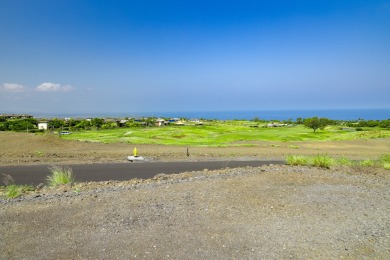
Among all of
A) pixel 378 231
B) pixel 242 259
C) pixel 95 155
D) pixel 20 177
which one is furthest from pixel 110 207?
pixel 95 155

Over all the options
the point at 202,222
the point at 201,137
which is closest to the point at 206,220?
the point at 202,222

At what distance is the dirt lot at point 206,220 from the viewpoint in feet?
23.1

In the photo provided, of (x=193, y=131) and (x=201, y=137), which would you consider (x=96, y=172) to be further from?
(x=193, y=131)

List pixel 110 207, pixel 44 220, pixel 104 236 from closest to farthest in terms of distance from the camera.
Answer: pixel 104 236 < pixel 44 220 < pixel 110 207

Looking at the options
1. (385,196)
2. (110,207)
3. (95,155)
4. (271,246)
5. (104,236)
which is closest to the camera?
(271,246)

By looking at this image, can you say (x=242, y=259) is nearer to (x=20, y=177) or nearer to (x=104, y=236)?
(x=104, y=236)

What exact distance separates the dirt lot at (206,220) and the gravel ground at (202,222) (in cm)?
2

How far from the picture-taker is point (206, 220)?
892cm

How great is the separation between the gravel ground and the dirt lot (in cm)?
2

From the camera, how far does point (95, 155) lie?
29.9m

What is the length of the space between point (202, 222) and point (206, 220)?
0.20 m

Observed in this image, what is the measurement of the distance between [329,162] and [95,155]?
20.9m

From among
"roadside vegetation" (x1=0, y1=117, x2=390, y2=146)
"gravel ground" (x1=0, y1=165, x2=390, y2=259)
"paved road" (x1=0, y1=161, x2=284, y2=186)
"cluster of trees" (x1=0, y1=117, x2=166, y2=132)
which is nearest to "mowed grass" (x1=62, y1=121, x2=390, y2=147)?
"roadside vegetation" (x1=0, y1=117, x2=390, y2=146)

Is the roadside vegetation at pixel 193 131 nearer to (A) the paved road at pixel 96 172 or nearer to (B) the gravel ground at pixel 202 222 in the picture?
(A) the paved road at pixel 96 172
